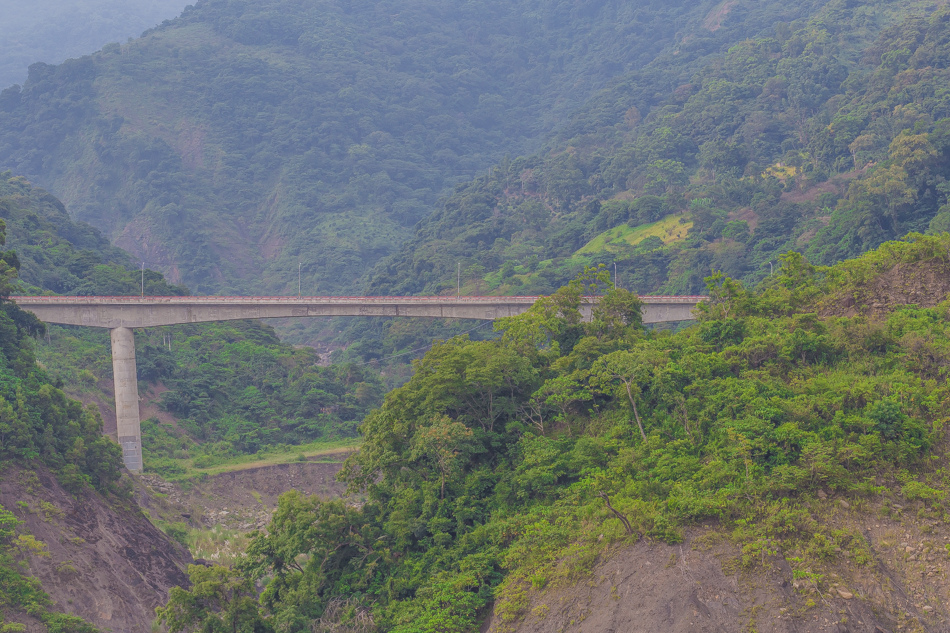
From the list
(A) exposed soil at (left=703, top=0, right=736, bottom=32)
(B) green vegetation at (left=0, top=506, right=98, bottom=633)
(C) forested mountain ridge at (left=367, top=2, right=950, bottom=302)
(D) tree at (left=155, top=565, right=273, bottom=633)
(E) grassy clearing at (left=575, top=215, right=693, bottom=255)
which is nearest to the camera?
(D) tree at (left=155, top=565, right=273, bottom=633)

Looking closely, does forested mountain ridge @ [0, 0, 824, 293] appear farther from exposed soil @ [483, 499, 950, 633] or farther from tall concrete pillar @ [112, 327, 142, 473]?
exposed soil @ [483, 499, 950, 633]

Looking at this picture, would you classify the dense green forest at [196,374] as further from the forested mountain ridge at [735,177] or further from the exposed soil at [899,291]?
the exposed soil at [899,291]

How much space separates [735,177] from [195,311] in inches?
2488

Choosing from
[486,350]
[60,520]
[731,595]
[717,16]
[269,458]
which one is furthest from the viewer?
[717,16]

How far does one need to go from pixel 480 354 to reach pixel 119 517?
18224 mm

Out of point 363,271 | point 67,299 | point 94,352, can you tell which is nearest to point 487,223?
point 363,271

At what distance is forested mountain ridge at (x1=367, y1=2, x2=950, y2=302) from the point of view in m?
78.2

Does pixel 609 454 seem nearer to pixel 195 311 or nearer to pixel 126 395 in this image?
pixel 195 311

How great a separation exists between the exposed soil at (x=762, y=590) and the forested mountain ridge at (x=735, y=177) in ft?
156

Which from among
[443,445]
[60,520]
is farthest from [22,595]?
[443,445]

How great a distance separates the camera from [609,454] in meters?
31.8

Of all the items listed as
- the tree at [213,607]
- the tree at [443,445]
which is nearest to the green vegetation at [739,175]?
the tree at [443,445]

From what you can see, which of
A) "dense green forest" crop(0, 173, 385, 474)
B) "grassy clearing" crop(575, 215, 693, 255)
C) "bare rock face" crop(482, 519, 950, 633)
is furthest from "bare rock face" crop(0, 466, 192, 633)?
"grassy clearing" crop(575, 215, 693, 255)

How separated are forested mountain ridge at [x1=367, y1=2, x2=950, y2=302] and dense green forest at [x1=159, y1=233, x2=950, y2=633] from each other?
3958 cm
